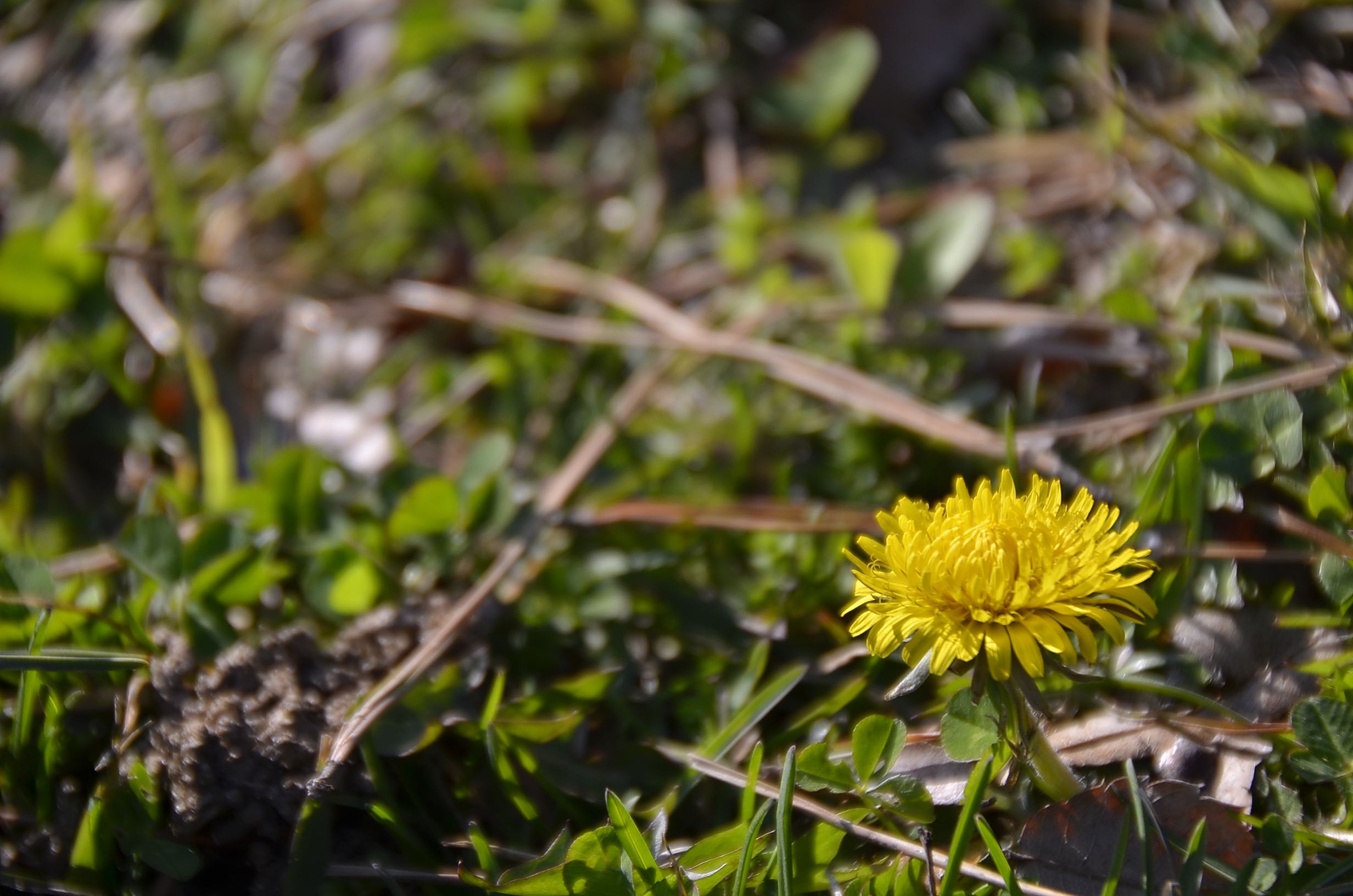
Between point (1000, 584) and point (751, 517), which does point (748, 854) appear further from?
point (751, 517)

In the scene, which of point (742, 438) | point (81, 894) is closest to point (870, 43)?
point (742, 438)

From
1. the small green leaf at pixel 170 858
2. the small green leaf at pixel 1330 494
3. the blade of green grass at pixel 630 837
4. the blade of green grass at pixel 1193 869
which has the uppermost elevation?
the small green leaf at pixel 1330 494

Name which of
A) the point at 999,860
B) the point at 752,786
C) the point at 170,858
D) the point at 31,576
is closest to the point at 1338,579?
the point at 999,860

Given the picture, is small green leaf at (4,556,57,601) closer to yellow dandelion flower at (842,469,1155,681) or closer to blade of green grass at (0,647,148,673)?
blade of green grass at (0,647,148,673)

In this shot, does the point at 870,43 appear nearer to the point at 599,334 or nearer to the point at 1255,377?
the point at 599,334

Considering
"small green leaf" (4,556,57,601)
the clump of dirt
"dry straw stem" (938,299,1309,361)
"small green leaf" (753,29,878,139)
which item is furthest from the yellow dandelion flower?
"small green leaf" (753,29,878,139)

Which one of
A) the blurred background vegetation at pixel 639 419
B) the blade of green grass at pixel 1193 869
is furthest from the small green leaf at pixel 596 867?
the blade of green grass at pixel 1193 869

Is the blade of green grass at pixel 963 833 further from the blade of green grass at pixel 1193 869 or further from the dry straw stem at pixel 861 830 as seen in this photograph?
the blade of green grass at pixel 1193 869
